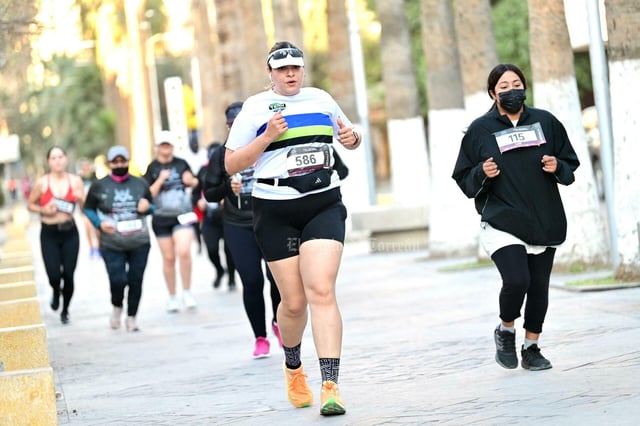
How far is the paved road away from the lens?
26.1 ft

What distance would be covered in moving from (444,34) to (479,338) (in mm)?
9036

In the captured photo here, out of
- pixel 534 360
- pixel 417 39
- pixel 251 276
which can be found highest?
pixel 417 39

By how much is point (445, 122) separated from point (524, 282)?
35.9 feet

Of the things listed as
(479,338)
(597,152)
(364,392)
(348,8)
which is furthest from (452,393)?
(597,152)

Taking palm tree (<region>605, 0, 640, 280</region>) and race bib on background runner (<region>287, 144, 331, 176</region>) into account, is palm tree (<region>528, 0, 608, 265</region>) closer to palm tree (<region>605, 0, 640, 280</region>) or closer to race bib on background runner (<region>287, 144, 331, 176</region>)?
palm tree (<region>605, 0, 640, 280</region>)

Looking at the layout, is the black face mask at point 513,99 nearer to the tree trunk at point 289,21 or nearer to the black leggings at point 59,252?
the black leggings at point 59,252

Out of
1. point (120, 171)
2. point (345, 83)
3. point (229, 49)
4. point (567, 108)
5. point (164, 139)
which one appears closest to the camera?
point (120, 171)

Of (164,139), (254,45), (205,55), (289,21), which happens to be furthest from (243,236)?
(205,55)

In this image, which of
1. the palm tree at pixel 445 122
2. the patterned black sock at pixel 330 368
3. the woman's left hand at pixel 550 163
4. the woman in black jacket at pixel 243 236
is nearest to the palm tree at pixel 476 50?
the palm tree at pixel 445 122

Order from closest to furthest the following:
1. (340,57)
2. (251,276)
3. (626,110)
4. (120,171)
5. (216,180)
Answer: (251,276) → (216,180) → (626,110) → (120,171) → (340,57)

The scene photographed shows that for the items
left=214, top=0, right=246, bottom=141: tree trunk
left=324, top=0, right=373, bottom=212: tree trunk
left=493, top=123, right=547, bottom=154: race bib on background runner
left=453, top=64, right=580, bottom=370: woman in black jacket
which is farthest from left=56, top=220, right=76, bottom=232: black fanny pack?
left=214, top=0, right=246, bottom=141: tree trunk

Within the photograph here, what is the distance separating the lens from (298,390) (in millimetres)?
8602

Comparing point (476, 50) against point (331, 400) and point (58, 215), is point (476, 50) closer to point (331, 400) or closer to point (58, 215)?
point (58, 215)

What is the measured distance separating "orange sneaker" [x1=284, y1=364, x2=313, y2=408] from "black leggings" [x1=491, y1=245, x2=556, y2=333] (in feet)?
4.15
